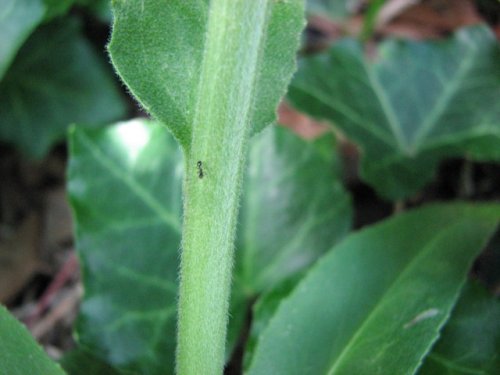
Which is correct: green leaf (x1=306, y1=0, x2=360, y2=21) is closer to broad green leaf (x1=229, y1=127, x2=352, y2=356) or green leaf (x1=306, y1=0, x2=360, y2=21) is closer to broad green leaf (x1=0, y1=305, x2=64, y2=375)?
broad green leaf (x1=229, y1=127, x2=352, y2=356)

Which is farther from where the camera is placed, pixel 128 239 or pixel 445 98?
pixel 445 98

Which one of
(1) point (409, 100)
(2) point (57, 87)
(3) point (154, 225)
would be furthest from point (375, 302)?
(2) point (57, 87)

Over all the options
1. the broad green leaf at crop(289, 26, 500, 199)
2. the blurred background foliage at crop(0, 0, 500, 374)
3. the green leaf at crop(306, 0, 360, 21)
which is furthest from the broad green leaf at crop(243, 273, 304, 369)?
the green leaf at crop(306, 0, 360, 21)

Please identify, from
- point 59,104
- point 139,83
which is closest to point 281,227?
point 139,83

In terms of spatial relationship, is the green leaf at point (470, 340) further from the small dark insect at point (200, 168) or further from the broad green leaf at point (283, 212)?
the small dark insect at point (200, 168)

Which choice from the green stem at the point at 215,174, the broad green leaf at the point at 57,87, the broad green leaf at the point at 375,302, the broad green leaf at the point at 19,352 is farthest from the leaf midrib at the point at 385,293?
the broad green leaf at the point at 57,87

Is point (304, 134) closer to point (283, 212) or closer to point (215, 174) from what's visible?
point (283, 212)
